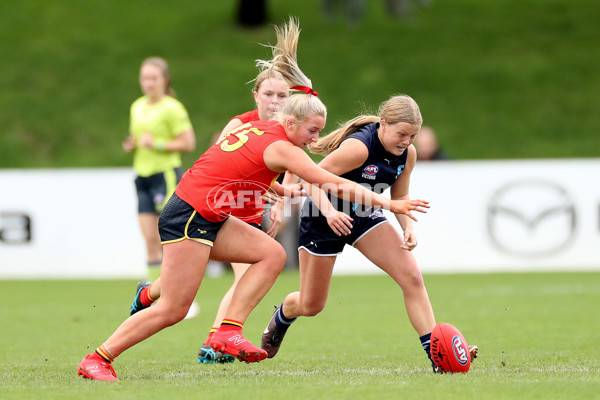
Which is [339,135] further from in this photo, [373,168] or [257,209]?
[257,209]

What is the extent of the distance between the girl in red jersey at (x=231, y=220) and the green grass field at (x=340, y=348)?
263 mm

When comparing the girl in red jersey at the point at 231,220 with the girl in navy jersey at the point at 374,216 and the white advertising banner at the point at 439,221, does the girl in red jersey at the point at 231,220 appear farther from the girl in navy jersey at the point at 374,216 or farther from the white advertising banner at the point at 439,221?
the white advertising banner at the point at 439,221

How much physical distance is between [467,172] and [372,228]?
27.6ft

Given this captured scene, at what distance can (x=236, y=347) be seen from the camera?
18.6 feet

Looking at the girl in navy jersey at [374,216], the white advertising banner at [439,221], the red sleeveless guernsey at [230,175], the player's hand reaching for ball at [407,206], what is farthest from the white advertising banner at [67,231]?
the player's hand reaching for ball at [407,206]

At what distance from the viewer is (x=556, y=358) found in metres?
6.33

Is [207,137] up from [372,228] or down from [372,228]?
down

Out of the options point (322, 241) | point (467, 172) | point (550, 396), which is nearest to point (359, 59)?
point (467, 172)

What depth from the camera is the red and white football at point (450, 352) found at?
18.6ft

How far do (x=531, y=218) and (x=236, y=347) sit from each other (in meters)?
9.00

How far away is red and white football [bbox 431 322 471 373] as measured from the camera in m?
5.66

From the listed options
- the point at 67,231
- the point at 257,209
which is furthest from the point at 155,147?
the point at 67,231

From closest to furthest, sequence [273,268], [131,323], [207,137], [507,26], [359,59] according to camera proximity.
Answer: [131,323] → [273,268] → [207,137] → [359,59] → [507,26]

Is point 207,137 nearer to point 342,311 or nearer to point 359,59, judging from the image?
point 359,59
